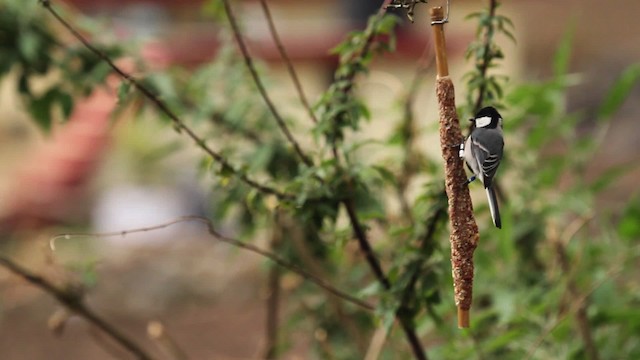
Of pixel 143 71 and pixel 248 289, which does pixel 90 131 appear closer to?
pixel 248 289

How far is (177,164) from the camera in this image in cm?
409

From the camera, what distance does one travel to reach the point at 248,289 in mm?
2740

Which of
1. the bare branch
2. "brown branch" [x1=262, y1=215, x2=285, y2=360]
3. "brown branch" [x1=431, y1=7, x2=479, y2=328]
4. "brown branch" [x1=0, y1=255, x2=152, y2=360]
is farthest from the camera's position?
"brown branch" [x1=262, y1=215, x2=285, y2=360]

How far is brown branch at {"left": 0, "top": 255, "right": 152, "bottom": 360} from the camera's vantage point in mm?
915

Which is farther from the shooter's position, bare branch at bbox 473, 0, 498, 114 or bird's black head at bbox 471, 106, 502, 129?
bare branch at bbox 473, 0, 498, 114

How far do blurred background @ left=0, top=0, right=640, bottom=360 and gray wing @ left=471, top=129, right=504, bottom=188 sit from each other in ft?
1.90

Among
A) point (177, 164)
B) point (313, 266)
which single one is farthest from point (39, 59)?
point (177, 164)

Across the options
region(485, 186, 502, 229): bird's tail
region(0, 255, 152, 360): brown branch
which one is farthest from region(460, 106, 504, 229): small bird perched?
region(0, 255, 152, 360): brown branch

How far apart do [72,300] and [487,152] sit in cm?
64

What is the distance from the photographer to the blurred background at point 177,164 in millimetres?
2537

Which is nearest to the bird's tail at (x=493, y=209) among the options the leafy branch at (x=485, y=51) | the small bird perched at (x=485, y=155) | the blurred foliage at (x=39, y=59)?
the small bird perched at (x=485, y=155)

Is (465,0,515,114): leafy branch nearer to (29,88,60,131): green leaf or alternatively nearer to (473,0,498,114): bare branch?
(473,0,498,114): bare branch

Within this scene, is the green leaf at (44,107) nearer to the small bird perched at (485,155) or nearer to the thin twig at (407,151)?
the thin twig at (407,151)

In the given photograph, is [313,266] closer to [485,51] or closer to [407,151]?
[407,151]
